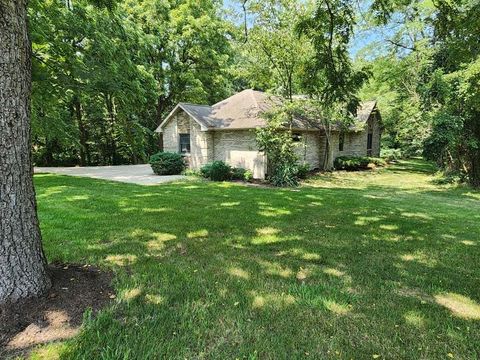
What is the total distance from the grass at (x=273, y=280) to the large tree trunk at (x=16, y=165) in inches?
29.6

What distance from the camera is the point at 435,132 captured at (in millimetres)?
14328

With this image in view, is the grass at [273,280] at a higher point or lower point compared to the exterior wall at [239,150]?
lower

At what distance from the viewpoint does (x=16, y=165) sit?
103 inches

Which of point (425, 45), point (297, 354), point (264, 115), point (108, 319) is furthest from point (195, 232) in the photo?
point (425, 45)

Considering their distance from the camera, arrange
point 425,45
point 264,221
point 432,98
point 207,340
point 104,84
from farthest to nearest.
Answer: point 425,45, point 432,98, point 104,84, point 264,221, point 207,340

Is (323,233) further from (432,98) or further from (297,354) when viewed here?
(432,98)

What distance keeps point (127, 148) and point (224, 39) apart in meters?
11.2

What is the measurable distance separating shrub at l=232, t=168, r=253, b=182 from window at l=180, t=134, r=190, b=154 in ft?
14.9

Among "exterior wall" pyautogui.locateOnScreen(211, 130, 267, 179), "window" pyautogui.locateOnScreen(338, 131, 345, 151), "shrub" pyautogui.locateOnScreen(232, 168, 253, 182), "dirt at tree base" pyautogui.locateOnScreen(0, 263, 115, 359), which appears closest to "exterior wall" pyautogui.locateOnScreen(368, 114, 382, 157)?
"window" pyautogui.locateOnScreen(338, 131, 345, 151)

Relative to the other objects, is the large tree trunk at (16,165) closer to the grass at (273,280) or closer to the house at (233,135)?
the grass at (273,280)

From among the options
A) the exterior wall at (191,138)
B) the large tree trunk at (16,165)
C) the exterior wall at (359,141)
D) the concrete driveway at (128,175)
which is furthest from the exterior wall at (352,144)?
the large tree trunk at (16,165)

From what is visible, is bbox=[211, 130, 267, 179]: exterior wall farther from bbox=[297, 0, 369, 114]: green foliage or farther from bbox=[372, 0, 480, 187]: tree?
bbox=[297, 0, 369, 114]: green foliage

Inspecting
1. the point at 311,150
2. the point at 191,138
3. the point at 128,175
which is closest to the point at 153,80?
the point at 191,138

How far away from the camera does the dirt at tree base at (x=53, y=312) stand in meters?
2.33
